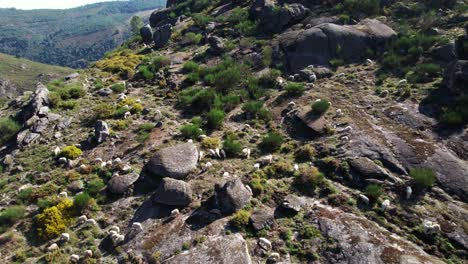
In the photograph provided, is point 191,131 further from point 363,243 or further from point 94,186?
point 363,243

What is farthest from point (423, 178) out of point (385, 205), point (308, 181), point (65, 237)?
point (65, 237)

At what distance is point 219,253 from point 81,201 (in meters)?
7.68

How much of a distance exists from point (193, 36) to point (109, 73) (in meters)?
9.94

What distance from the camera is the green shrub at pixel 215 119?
938 inches

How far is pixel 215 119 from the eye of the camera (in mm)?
23812

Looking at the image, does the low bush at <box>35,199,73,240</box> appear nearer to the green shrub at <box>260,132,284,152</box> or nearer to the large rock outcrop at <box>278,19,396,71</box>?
the green shrub at <box>260,132,284,152</box>

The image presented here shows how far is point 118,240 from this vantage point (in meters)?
15.5

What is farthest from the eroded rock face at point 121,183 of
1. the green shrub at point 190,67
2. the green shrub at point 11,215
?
the green shrub at point 190,67

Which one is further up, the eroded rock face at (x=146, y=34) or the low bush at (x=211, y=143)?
the eroded rock face at (x=146, y=34)

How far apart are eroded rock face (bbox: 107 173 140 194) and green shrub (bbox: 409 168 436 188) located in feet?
43.6

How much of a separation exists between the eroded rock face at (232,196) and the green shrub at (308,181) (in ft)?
8.20

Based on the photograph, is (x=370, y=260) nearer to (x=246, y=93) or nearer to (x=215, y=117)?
(x=215, y=117)

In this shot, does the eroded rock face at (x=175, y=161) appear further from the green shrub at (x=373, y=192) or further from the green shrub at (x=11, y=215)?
the green shrub at (x=373, y=192)

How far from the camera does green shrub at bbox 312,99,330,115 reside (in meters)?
22.6
